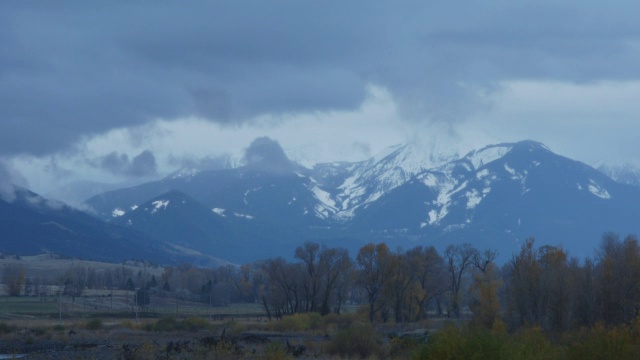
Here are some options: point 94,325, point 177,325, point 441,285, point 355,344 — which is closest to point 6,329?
point 94,325

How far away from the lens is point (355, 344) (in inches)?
2269

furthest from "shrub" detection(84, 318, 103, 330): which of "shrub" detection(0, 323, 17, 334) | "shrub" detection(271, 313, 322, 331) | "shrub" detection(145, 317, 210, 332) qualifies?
"shrub" detection(271, 313, 322, 331)

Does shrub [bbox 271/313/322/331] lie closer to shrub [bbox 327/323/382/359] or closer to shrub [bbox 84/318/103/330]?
shrub [bbox 84/318/103/330]

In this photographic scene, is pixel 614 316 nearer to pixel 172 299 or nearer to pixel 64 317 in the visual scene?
pixel 64 317

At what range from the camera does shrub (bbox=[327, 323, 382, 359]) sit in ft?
186

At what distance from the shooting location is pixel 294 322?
92000 mm

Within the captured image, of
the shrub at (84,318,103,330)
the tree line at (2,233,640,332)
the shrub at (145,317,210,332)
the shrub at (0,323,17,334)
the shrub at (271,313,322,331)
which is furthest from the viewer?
the shrub at (84,318,103,330)

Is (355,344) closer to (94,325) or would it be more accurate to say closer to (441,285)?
(94,325)

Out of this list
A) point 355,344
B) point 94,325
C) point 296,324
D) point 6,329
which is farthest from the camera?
point 94,325

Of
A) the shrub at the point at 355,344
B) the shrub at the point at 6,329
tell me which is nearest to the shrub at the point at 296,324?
the shrub at the point at 6,329

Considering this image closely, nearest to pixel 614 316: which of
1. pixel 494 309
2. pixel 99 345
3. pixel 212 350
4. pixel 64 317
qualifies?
pixel 494 309

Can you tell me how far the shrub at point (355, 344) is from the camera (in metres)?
56.6

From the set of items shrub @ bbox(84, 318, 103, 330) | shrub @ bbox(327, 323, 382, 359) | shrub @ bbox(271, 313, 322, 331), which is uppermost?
shrub @ bbox(84, 318, 103, 330)

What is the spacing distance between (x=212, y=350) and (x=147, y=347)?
3.37 meters
